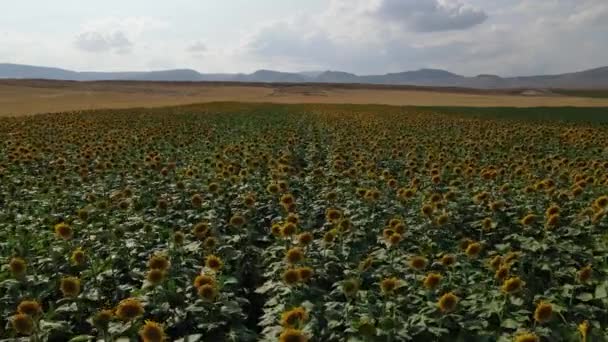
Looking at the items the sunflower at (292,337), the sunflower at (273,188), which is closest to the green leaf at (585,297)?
the sunflower at (292,337)

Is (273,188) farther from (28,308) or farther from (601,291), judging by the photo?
(601,291)

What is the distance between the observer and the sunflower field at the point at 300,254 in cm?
507

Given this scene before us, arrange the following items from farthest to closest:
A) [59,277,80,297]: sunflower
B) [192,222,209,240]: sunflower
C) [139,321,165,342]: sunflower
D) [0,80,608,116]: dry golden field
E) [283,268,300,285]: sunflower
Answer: [0,80,608,116]: dry golden field
[192,222,209,240]: sunflower
[283,268,300,285]: sunflower
[59,277,80,297]: sunflower
[139,321,165,342]: sunflower

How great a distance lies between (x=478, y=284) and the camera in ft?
18.9

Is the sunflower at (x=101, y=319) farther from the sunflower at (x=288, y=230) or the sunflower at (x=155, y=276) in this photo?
the sunflower at (x=288, y=230)

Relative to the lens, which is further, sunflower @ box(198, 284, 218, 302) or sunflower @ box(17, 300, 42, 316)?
sunflower @ box(198, 284, 218, 302)

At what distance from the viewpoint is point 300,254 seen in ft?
→ 19.4

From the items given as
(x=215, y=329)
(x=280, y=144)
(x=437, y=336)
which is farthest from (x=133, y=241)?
(x=280, y=144)

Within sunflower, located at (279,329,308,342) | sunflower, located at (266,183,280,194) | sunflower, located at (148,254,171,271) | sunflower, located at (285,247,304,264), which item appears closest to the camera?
sunflower, located at (279,329,308,342)

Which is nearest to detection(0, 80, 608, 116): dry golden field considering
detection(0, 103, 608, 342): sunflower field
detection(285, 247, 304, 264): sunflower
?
detection(0, 103, 608, 342): sunflower field

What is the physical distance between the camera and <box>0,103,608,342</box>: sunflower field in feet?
16.6

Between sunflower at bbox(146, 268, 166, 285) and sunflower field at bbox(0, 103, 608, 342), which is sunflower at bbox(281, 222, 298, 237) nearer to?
sunflower field at bbox(0, 103, 608, 342)

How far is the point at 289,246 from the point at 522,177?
5558mm

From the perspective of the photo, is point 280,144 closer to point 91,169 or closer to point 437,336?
point 91,169
